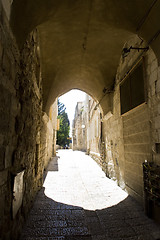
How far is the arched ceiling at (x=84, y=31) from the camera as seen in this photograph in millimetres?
2230

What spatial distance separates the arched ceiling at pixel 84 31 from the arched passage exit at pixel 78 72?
0.01 m

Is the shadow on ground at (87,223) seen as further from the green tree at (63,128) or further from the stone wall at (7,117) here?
the green tree at (63,128)

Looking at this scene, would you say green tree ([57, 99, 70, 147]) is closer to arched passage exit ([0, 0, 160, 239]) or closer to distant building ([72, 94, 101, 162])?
distant building ([72, 94, 101, 162])

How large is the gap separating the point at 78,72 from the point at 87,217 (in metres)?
5.00

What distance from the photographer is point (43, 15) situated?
2.39 metres

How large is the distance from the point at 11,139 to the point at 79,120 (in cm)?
2119

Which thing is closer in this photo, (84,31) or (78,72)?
(84,31)

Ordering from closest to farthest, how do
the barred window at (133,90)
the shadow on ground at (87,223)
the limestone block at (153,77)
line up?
the shadow on ground at (87,223)
the limestone block at (153,77)
the barred window at (133,90)

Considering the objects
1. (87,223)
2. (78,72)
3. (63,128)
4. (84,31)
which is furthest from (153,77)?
(63,128)

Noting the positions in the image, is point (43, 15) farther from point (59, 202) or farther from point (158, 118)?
point (59, 202)

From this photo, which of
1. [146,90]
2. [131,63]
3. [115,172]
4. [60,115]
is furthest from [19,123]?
[60,115]

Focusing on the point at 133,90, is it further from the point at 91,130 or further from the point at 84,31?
the point at 91,130

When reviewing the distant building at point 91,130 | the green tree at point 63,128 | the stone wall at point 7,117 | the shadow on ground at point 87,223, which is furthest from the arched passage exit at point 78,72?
the green tree at point 63,128

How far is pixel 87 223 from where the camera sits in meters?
2.54
